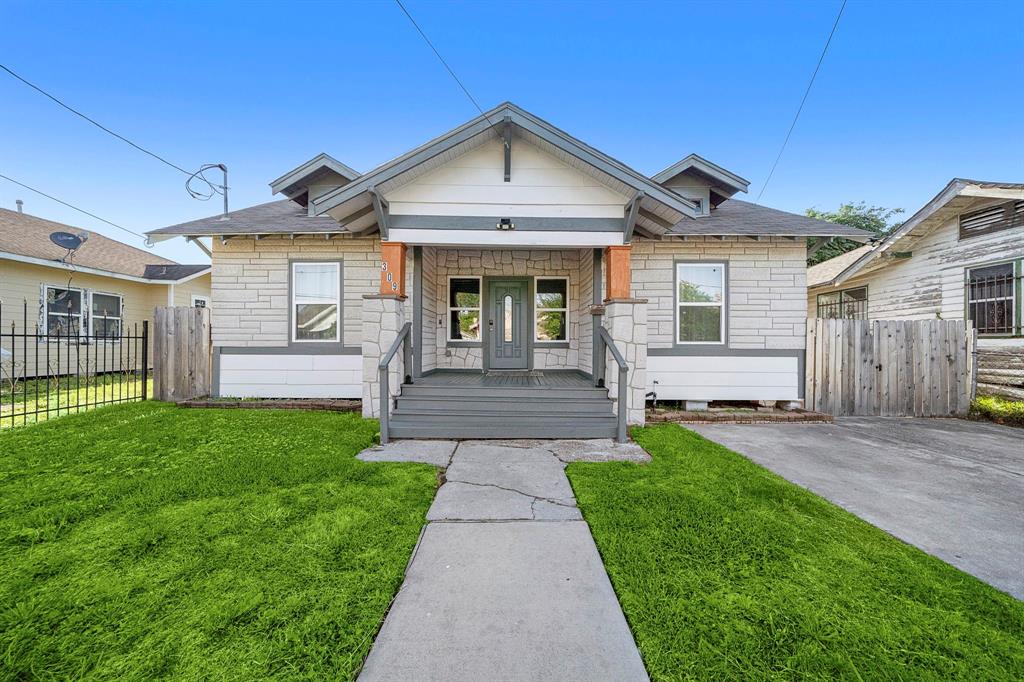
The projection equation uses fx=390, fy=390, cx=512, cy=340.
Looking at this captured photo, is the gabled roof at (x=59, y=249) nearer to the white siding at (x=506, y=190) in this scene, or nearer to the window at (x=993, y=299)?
the white siding at (x=506, y=190)

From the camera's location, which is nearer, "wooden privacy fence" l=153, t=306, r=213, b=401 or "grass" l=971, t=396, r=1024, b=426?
"grass" l=971, t=396, r=1024, b=426

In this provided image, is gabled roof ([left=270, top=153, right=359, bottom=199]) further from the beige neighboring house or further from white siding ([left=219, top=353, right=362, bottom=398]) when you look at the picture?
the beige neighboring house

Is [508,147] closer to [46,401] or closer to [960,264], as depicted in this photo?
[46,401]

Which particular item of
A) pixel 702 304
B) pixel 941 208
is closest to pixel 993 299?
pixel 941 208

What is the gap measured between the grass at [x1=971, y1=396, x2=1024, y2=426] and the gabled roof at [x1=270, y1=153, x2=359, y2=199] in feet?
42.4

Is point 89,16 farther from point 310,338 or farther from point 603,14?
point 603,14

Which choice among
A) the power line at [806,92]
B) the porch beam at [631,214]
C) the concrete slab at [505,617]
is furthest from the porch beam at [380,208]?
the power line at [806,92]

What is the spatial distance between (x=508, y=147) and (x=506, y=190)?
601 millimetres

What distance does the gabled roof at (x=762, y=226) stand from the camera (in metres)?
7.22

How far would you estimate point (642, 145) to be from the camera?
2019 cm

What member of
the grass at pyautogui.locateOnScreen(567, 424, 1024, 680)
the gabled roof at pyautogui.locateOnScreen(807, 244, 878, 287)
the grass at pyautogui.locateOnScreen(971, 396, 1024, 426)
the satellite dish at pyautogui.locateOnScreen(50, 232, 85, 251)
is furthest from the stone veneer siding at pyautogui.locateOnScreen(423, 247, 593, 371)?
the satellite dish at pyautogui.locateOnScreen(50, 232, 85, 251)

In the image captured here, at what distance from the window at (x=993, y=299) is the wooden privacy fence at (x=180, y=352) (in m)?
16.2

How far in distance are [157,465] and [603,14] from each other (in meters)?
12.6

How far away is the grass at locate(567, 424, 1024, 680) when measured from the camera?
5.51 ft
